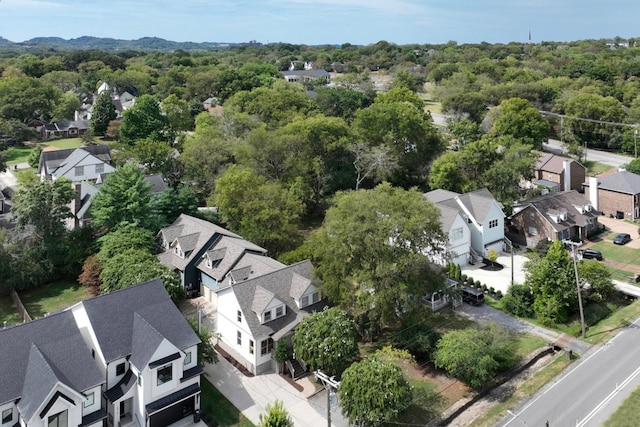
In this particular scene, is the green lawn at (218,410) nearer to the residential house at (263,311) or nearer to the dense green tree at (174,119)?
the residential house at (263,311)

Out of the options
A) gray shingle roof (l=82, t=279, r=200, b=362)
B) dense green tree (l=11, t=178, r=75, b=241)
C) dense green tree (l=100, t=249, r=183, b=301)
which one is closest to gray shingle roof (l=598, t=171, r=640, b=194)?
dense green tree (l=100, t=249, r=183, b=301)

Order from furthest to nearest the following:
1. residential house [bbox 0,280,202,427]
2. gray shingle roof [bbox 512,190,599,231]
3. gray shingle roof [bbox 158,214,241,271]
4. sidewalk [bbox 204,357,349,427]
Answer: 1. gray shingle roof [bbox 512,190,599,231]
2. gray shingle roof [bbox 158,214,241,271]
3. sidewalk [bbox 204,357,349,427]
4. residential house [bbox 0,280,202,427]

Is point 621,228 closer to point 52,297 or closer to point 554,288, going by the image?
point 554,288

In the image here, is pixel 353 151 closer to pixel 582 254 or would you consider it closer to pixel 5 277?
pixel 582 254

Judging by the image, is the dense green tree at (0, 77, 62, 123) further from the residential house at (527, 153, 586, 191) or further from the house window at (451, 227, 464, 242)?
the residential house at (527, 153, 586, 191)

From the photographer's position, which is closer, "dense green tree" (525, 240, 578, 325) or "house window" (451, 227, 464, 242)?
"dense green tree" (525, 240, 578, 325)

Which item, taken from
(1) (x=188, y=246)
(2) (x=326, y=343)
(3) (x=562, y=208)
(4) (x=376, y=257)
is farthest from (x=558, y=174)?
(2) (x=326, y=343)

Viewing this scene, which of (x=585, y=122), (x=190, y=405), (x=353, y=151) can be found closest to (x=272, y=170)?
(x=353, y=151)
